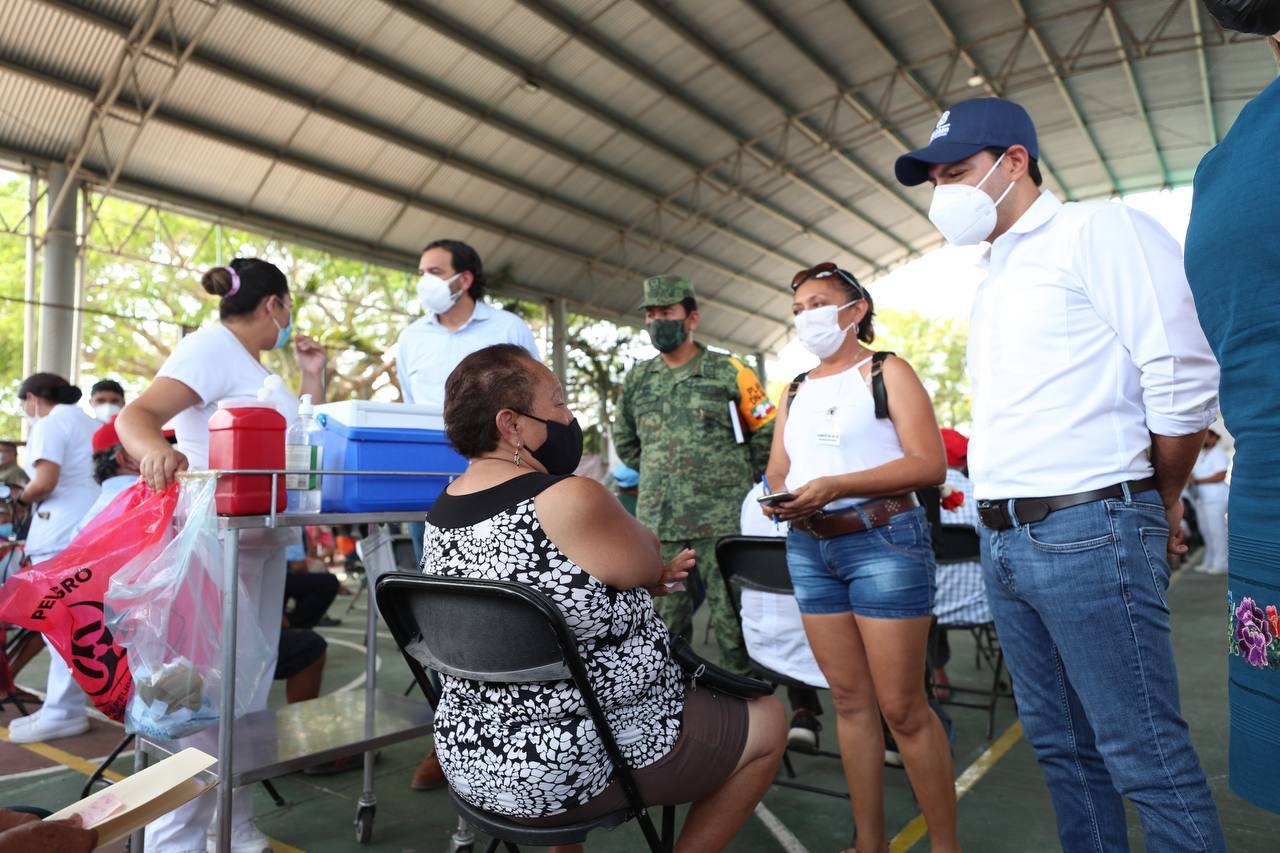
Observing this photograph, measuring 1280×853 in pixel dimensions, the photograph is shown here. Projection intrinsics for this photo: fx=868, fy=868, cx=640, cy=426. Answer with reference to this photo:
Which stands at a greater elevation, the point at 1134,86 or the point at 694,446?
the point at 1134,86

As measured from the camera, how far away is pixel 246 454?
1.99 m

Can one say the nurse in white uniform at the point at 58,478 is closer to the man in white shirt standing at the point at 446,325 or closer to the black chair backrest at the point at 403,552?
the black chair backrest at the point at 403,552

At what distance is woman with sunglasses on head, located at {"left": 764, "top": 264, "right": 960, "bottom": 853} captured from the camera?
2.04 metres

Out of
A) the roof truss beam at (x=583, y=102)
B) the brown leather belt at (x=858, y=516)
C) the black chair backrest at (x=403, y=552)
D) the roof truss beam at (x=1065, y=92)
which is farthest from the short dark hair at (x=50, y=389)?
the roof truss beam at (x=1065, y=92)

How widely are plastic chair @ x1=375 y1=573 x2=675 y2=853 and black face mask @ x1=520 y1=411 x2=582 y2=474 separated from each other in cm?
34

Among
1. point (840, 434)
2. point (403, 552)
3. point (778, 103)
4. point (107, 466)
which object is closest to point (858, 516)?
point (840, 434)

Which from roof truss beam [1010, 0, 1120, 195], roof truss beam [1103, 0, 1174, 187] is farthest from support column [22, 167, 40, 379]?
roof truss beam [1103, 0, 1174, 187]

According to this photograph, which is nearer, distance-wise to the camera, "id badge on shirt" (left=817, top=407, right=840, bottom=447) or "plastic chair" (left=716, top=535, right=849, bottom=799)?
"id badge on shirt" (left=817, top=407, right=840, bottom=447)

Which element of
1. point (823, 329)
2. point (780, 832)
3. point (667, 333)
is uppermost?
point (667, 333)

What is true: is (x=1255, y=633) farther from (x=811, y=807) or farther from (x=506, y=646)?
(x=811, y=807)

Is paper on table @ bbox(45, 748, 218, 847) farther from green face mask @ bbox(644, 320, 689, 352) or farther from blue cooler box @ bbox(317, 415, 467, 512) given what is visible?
green face mask @ bbox(644, 320, 689, 352)

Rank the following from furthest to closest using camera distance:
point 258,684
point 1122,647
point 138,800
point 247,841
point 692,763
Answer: point 247,841 → point 258,684 → point 692,763 → point 1122,647 → point 138,800

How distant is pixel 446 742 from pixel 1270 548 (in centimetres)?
132

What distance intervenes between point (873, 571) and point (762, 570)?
0.68 m
